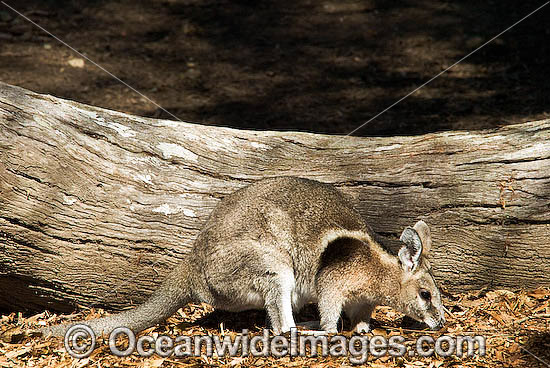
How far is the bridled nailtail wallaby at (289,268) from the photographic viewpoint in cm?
472

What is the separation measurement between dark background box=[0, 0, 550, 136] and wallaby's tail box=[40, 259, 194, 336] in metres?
4.32

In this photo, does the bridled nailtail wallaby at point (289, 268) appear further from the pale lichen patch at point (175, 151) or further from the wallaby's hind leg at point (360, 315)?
the pale lichen patch at point (175, 151)

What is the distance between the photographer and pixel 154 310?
4.81 m

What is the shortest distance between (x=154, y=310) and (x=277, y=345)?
3.07 ft

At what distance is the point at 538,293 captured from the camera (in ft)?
16.9

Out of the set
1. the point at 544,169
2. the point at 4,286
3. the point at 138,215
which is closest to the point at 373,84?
the point at 544,169

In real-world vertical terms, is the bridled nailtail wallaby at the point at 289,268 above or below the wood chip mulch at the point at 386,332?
above

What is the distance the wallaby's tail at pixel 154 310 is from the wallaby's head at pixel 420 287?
62.6 inches

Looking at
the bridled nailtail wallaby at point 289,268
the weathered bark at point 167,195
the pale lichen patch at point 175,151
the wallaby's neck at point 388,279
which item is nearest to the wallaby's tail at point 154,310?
the bridled nailtail wallaby at point 289,268

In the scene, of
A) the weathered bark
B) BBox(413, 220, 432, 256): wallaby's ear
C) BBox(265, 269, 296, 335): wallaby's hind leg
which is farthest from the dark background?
BBox(265, 269, 296, 335): wallaby's hind leg

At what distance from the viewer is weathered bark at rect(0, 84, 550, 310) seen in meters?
5.01

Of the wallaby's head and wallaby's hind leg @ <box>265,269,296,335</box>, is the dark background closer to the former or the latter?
the wallaby's head

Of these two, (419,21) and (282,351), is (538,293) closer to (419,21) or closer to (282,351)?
(282,351)

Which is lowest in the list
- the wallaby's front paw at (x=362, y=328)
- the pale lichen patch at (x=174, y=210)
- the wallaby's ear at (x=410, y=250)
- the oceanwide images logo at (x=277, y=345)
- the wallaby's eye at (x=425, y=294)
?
the oceanwide images logo at (x=277, y=345)
